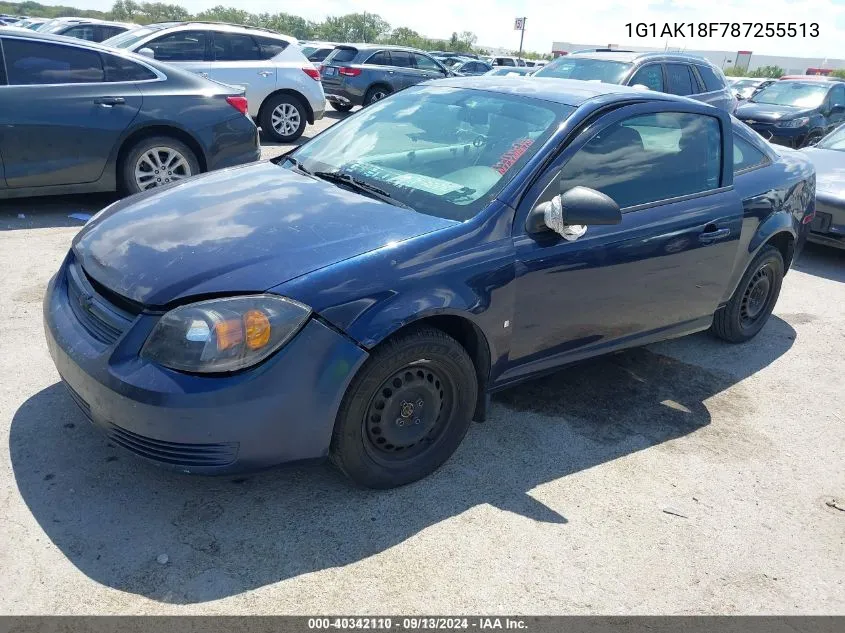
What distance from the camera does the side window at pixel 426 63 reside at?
17500 mm

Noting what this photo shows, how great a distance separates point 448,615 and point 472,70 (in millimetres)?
24981

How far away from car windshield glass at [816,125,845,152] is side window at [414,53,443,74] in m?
10.6

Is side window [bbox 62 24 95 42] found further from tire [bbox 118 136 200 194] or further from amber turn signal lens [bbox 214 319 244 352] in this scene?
amber turn signal lens [bbox 214 319 244 352]

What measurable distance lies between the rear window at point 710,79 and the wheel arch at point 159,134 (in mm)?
7665

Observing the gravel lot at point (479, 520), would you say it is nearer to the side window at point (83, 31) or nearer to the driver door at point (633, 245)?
the driver door at point (633, 245)

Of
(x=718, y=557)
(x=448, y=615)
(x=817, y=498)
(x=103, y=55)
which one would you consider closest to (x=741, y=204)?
(x=817, y=498)

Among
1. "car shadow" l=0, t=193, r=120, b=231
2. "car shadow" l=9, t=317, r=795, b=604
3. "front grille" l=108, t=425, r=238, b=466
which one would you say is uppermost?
"front grille" l=108, t=425, r=238, b=466

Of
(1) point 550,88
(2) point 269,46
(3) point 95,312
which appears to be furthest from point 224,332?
(2) point 269,46

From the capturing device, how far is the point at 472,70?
2534 cm

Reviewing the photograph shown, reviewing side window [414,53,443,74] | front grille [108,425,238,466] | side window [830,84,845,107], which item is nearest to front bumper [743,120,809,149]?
side window [830,84,845,107]

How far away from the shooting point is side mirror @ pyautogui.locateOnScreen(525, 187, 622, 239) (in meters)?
3.04

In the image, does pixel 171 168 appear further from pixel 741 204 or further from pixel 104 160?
pixel 741 204

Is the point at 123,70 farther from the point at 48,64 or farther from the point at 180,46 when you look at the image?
the point at 180,46

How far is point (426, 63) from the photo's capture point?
17.7 meters
